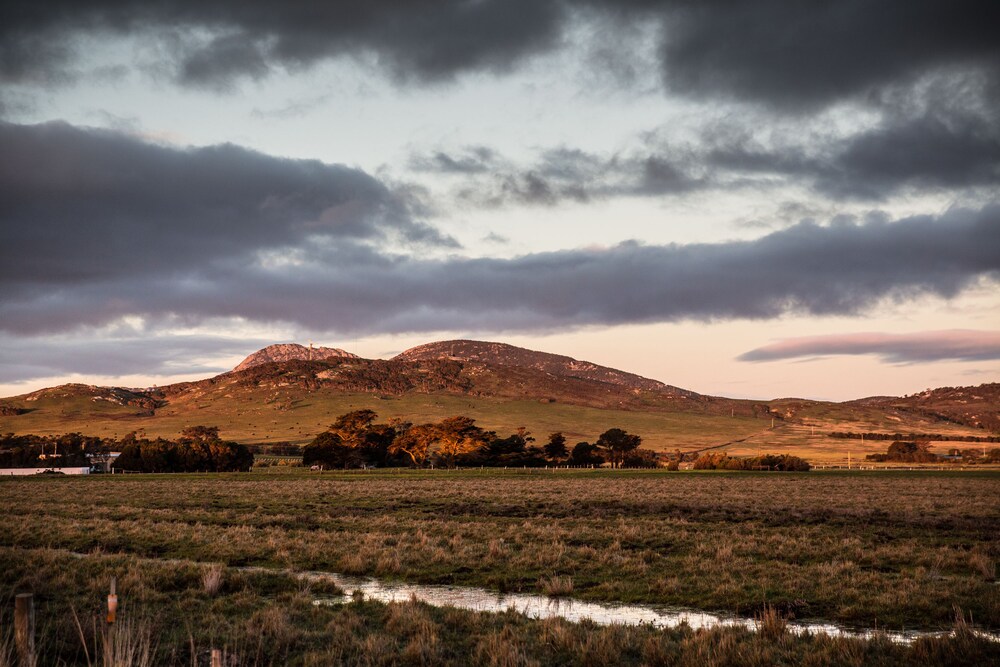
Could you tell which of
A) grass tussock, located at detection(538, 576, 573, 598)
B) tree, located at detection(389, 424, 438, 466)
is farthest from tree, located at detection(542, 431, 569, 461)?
grass tussock, located at detection(538, 576, 573, 598)

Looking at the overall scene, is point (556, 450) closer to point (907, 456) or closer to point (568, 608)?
point (907, 456)

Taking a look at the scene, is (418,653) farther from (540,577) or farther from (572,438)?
(572,438)

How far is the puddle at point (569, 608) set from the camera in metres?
14.2

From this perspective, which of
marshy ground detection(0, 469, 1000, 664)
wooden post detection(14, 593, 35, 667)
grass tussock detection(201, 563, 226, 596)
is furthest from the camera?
grass tussock detection(201, 563, 226, 596)

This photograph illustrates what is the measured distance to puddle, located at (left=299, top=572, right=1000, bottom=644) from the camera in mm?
14211

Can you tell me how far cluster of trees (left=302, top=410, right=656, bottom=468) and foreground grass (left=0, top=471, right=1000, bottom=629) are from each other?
61.7m

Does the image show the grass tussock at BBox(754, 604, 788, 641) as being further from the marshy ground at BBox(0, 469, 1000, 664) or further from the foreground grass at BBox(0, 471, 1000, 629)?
the foreground grass at BBox(0, 471, 1000, 629)

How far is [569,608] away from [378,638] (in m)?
5.43

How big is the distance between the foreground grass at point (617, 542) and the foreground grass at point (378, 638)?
3500 millimetres

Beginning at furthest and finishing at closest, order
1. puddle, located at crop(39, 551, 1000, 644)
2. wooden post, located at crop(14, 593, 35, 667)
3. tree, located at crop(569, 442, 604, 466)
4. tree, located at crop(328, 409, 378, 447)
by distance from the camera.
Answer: tree, located at crop(569, 442, 604, 466) < tree, located at crop(328, 409, 378, 447) < puddle, located at crop(39, 551, 1000, 644) < wooden post, located at crop(14, 593, 35, 667)

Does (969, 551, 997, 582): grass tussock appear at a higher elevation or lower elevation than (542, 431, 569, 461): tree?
higher

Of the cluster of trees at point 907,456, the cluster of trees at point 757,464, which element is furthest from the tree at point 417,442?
the cluster of trees at point 907,456

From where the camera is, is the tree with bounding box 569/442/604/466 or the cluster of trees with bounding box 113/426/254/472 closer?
the cluster of trees with bounding box 113/426/254/472

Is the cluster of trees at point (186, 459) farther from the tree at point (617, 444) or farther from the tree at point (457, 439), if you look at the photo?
the tree at point (617, 444)
